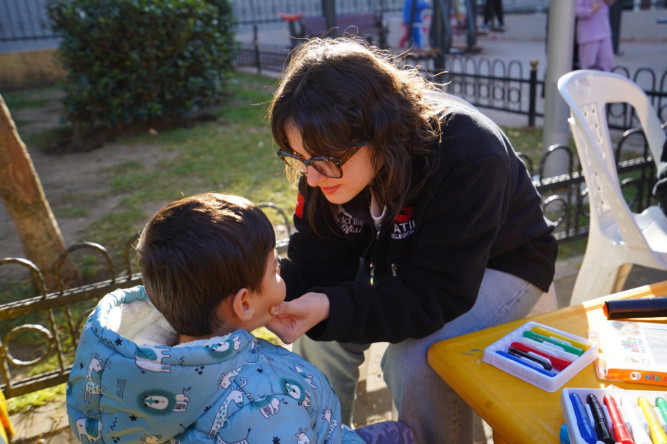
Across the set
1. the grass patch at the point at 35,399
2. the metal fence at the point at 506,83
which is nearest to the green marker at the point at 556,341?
→ the metal fence at the point at 506,83

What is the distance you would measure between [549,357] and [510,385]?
0.13 m

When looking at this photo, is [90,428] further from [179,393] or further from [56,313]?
[56,313]

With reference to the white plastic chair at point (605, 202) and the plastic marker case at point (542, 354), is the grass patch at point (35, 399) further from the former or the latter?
the white plastic chair at point (605, 202)

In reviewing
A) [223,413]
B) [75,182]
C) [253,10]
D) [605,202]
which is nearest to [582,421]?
[223,413]

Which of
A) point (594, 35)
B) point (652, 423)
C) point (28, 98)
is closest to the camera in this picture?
point (652, 423)

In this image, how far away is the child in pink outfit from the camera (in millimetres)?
6477

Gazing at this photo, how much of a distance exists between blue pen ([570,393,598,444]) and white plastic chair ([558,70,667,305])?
57.7 inches

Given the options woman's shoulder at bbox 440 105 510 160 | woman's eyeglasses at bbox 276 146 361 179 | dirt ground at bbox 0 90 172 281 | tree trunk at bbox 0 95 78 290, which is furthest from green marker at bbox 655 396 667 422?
dirt ground at bbox 0 90 172 281

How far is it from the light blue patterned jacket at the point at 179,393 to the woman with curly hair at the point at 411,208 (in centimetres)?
31

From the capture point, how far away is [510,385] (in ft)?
4.04

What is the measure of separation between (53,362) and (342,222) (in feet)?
6.31

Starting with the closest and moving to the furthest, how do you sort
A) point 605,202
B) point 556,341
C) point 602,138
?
point 556,341 → point 605,202 → point 602,138

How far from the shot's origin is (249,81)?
11.3m

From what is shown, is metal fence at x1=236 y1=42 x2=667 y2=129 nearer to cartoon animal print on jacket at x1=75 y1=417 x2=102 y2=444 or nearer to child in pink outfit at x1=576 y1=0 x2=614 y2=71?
child in pink outfit at x1=576 y1=0 x2=614 y2=71
